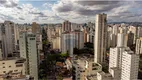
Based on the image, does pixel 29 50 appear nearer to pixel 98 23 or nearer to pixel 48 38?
pixel 98 23

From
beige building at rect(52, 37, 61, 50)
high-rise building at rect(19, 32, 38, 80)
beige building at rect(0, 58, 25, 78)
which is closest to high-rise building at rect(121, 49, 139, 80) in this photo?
beige building at rect(0, 58, 25, 78)

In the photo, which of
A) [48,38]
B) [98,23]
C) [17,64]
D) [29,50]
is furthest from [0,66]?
[48,38]

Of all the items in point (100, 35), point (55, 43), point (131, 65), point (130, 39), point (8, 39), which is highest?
point (100, 35)

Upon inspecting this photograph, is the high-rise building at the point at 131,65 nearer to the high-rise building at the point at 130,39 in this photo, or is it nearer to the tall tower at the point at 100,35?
the tall tower at the point at 100,35

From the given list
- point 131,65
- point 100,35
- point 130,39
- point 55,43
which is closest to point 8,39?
point 55,43

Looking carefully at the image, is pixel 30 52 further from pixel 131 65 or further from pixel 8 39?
pixel 8 39

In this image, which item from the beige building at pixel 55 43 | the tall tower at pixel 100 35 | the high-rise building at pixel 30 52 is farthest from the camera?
the beige building at pixel 55 43

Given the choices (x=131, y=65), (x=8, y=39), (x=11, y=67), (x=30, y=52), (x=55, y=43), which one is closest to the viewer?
(x=11, y=67)

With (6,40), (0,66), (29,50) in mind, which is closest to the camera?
(0,66)

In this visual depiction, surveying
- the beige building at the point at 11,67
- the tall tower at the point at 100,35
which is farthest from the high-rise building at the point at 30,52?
the tall tower at the point at 100,35

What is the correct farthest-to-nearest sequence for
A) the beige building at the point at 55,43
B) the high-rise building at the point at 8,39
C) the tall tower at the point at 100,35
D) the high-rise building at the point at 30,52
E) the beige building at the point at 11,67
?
the beige building at the point at 55,43, the high-rise building at the point at 8,39, the tall tower at the point at 100,35, the high-rise building at the point at 30,52, the beige building at the point at 11,67

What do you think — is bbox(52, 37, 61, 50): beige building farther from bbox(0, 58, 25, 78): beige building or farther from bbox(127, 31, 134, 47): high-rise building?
bbox(0, 58, 25, 78): beige building
